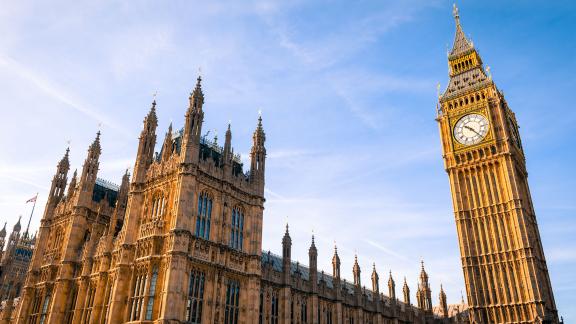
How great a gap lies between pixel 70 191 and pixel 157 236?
2153 cm

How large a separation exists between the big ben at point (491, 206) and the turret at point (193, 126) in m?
47.3

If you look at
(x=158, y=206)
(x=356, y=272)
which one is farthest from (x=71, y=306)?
(x=356, y=272)

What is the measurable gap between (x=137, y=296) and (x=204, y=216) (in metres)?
8.22

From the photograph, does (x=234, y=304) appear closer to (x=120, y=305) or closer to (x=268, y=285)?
(x=268, y=285)

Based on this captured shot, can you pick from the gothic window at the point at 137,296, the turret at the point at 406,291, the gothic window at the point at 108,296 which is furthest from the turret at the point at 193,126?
the turret at the point at 406,291

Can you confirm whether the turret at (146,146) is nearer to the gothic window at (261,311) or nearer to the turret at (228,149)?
the turret at (228,149)

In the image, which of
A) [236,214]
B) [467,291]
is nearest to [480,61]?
[467,291]

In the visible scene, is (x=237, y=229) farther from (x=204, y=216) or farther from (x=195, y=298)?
(x=195, y=298)

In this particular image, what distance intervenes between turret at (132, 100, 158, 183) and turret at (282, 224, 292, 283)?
1508 centimetres

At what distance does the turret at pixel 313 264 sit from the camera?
4997 centimetres

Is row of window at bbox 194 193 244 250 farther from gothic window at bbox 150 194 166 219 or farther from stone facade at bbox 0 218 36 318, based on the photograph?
stone facade at bbox 0 218 36 318

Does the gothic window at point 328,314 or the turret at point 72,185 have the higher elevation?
the turret at point 72,185

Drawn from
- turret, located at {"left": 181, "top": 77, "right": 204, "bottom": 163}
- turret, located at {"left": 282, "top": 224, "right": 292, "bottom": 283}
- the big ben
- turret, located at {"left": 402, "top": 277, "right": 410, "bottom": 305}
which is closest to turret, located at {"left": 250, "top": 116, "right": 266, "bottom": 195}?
turret, located at {"left": 282, "top": 224, "right": 292, "bottom": 283}

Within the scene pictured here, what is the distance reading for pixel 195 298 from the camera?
122 ft
